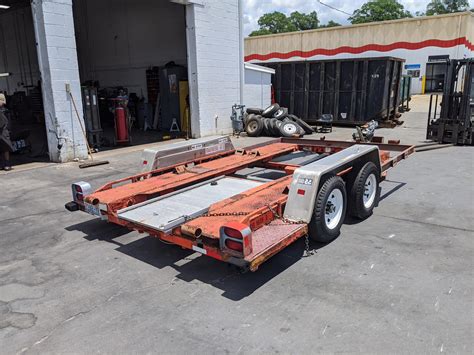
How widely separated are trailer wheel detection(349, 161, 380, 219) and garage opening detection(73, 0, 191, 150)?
9843 millimetres

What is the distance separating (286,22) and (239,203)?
91.0 m

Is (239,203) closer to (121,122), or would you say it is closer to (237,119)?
(121,122)

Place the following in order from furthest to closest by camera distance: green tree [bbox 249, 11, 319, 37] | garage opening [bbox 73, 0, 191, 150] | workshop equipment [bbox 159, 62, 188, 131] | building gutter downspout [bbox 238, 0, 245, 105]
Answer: green tree [bbox 249, 11, 319, 37] → garage opening [bbox 73, 0, 191, 150] → workshop equipment [bbox 159, 62, 188, 131] → building gutter downspout [bbox 238, 0, 245, 105]

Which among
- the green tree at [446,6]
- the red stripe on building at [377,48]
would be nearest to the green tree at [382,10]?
the green tree at [446,6]

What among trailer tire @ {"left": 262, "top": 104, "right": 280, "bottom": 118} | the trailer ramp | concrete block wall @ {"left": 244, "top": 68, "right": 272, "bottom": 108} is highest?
concrete block wall @ {"left": 244, "top": 68, "right": 272, "bottom": 108}

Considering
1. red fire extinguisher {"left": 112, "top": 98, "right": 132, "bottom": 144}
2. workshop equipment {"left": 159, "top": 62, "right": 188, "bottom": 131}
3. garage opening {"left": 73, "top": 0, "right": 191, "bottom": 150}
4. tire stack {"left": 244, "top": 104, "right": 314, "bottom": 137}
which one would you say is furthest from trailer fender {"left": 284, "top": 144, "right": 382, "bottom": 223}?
workshop equipment {"left": 159, "top": 62, "right": 188, "bottom": 131}

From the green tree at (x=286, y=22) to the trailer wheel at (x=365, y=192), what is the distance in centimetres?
8742

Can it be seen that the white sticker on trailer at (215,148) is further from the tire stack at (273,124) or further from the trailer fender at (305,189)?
the tire stack at (273,124)

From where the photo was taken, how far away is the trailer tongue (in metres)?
3.80

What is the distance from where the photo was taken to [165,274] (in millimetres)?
4164

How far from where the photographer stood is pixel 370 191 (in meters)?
5.71

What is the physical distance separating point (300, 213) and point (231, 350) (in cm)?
172

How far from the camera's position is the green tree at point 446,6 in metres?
76.6

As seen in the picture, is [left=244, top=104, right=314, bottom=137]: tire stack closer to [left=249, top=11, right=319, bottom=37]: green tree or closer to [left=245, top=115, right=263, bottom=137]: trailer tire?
[left=245, top=115, right=263, bottom=137]: trailer tire
